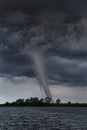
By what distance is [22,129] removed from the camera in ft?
227

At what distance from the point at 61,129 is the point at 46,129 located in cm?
324

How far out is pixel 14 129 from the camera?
6975 centimetres

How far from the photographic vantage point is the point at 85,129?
70.2m

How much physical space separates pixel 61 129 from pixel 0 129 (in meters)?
12.8

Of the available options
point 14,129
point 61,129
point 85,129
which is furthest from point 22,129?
point 85,129

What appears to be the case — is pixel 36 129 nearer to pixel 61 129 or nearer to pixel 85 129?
pixel 61 129

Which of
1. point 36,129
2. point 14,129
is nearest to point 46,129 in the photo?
point 36,129

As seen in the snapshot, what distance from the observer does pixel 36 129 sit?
68875 mm

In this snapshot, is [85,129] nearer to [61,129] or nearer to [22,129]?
[61,129]

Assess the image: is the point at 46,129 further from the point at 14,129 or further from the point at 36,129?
the point at 14,129

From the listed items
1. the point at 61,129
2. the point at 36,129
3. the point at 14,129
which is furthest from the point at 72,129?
the point at 14,129

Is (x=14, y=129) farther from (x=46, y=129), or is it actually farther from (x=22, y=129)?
(x=46, y=129)

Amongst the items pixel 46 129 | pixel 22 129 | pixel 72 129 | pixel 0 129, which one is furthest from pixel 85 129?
pixel 0 129

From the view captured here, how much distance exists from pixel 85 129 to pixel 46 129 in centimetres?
841
